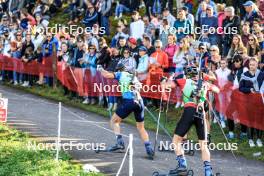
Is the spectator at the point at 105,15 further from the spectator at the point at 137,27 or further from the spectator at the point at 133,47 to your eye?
the spectator at the point at 133,47

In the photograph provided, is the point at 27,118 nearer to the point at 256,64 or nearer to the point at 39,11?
the point at 256,64

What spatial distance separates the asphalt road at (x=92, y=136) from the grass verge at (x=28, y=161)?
65 cm

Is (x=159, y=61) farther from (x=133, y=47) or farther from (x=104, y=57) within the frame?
(x=104, y=57)

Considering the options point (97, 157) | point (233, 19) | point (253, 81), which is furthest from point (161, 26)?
point (97, 157)

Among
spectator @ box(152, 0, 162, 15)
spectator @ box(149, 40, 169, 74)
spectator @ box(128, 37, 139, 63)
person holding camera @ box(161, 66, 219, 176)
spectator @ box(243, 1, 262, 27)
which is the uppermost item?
spectator @ box(152, 0, 162, 15)

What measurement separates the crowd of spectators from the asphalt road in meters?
1.25

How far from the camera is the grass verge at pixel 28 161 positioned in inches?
571

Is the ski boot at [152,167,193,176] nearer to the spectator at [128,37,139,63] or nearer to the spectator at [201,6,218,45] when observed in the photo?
the spectator at [128,37,139,63]

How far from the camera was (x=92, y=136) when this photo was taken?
1862 centimetres

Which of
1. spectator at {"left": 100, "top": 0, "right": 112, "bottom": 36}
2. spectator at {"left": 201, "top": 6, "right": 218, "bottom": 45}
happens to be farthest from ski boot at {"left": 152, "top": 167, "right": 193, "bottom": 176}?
spectator at {"left": 100, "top": 0, "right": 112, "bottom": 36}

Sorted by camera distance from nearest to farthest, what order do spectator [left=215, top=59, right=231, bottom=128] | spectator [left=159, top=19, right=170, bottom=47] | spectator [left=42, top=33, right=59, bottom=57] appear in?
1. spectator [left=215, top=59, right=231, bottom=128]
2. spectator [left=159, top=19, right=170, bottom=47]
3. spectator [left=42, top=33, right=59, bottom=57]

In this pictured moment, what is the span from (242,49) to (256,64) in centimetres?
144

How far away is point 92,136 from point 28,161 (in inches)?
131

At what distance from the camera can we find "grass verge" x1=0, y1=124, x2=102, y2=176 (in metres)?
14.5
